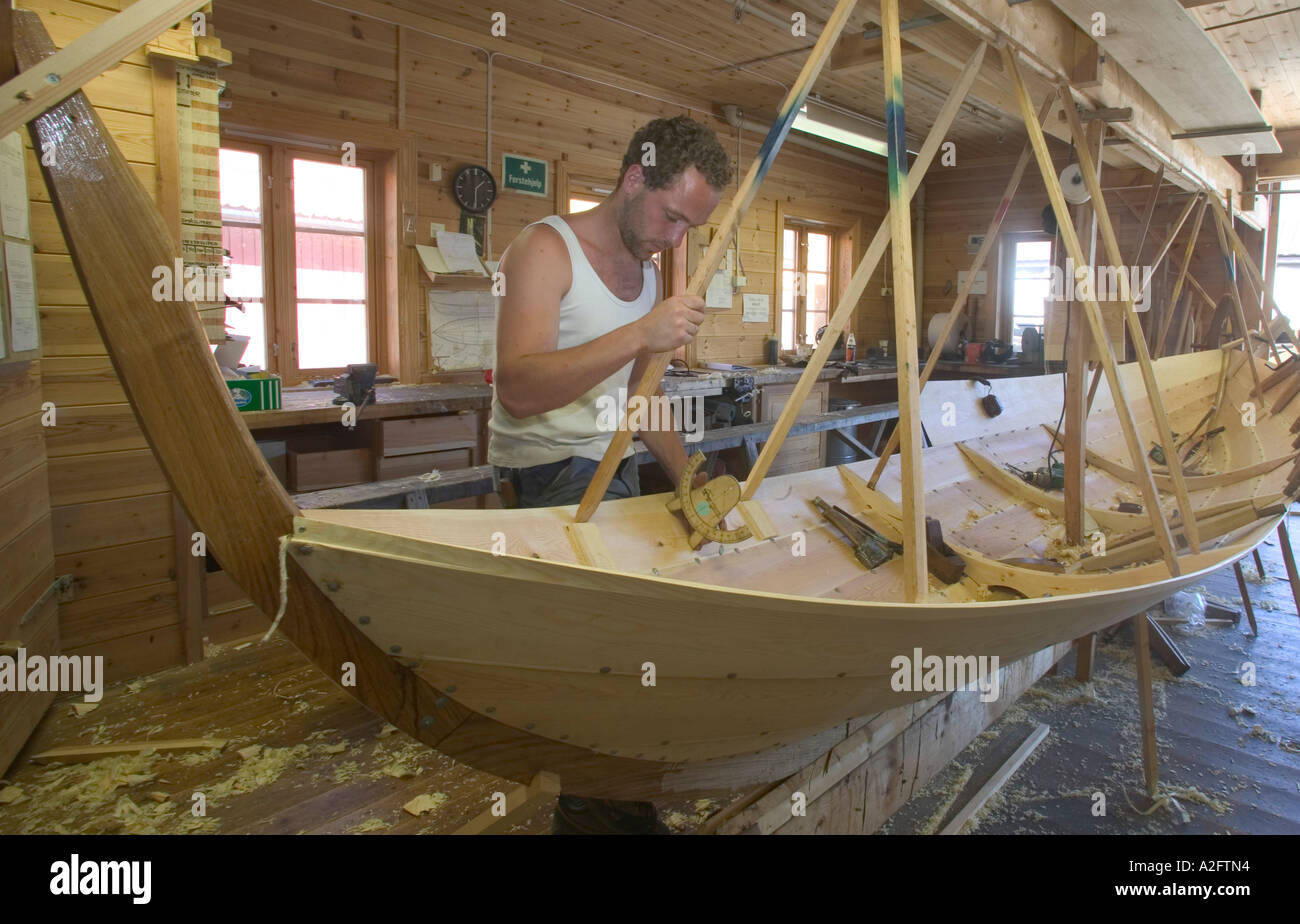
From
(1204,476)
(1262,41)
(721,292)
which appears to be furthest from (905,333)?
(721,292)

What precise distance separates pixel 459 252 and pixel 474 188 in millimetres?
435

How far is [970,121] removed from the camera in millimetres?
7578

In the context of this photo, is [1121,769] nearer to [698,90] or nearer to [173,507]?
[173,507]

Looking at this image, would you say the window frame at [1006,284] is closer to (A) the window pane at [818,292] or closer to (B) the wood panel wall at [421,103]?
(A) the window pane at [818,292]

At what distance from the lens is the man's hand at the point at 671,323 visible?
155 cm

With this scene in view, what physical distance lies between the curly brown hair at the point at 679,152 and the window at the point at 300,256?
10.2ft

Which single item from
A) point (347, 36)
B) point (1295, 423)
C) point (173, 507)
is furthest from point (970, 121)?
point (173, 507)

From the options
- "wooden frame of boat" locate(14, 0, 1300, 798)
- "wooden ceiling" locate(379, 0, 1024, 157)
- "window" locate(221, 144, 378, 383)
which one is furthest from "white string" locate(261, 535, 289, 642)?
"window" locate(221, 144, 378, 383)

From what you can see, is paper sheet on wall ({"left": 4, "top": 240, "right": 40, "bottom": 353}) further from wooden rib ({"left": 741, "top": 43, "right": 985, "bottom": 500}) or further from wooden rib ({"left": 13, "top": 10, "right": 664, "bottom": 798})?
wooden rib ({"left": 741, "top": 43, "right": 985, "bottom": 500})

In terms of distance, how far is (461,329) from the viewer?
507 cm

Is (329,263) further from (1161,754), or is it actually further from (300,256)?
(1161,754)

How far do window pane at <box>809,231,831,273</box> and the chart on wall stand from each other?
6.38m

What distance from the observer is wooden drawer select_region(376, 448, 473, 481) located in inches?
159
